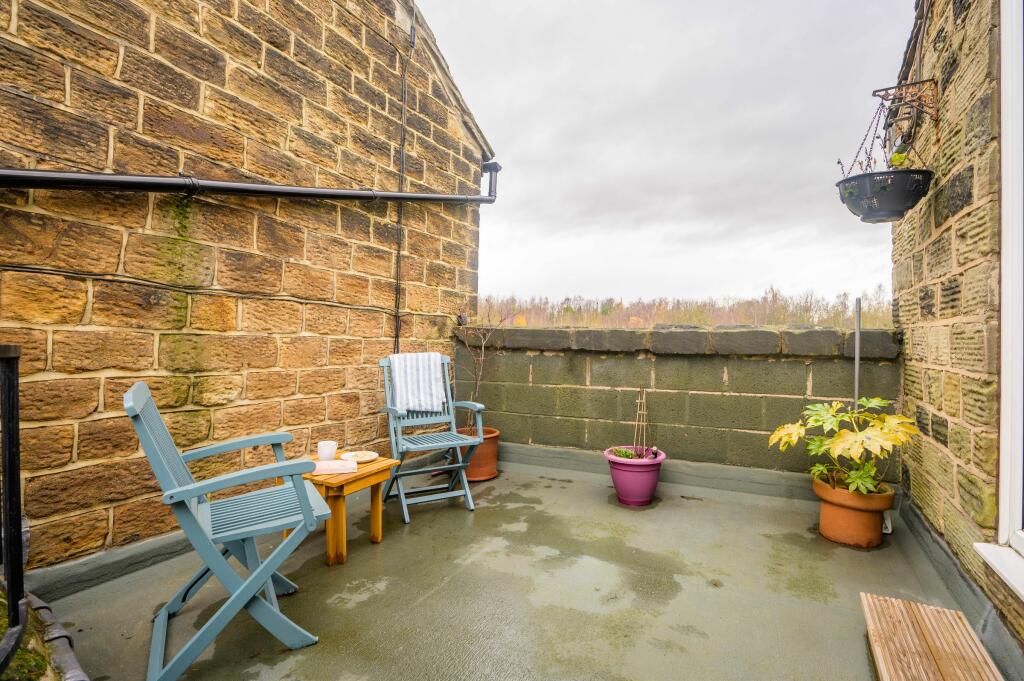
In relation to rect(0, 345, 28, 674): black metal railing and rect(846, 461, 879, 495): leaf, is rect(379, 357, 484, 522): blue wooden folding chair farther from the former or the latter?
rect(846, 461, 879, 495): leaf

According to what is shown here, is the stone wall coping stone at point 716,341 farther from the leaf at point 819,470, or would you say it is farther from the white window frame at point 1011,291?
the white window frame at point 1011,291

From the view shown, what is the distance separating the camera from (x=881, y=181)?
234 centimetres

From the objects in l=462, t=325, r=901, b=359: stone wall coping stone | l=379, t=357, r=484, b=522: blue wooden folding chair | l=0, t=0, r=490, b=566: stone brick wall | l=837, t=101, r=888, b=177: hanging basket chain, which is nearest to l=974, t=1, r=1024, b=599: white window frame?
l=837, t=101, r=888, b=177: hanging basket chain

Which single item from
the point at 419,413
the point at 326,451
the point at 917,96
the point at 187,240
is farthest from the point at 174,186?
the point at 917,96

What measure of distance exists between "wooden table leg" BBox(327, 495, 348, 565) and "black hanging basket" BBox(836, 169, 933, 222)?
307cm

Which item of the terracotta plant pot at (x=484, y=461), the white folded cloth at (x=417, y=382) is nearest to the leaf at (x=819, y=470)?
the terracotta plant pot at (x=484, y=461)

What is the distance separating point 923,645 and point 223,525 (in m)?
2.28

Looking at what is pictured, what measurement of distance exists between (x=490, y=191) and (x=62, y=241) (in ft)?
10.4

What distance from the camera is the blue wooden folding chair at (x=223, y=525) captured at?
1.38 meters

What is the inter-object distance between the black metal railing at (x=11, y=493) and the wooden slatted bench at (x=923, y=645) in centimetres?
224

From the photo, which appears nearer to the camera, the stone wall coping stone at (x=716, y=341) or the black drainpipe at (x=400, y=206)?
the stone wall coping stone at (x=716, y=341)

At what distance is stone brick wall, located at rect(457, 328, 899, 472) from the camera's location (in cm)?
321

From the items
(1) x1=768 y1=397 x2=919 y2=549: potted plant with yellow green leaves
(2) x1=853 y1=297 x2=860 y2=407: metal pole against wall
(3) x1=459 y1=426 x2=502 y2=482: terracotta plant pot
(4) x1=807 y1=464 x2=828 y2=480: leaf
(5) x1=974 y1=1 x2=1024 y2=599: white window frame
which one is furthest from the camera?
(3) x1=459 y1=426 x2=502 y2=482: terracotta plant pot

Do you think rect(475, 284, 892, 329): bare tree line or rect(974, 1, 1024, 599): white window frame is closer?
rect(974, 1, 1024, 599): white window frame
